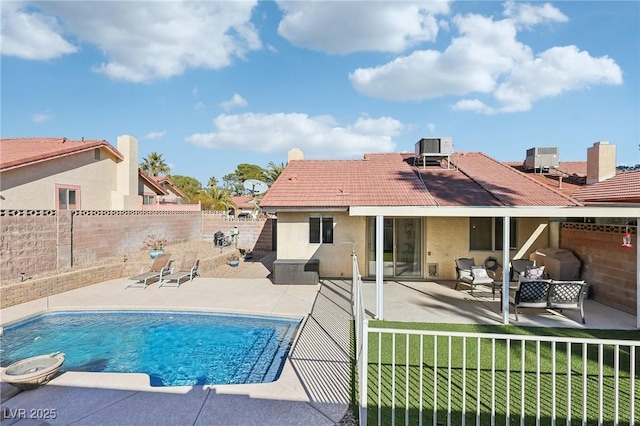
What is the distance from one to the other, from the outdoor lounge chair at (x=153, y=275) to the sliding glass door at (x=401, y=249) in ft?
30.1

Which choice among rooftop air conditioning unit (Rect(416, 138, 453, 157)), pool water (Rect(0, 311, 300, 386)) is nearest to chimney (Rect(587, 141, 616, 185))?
rooftop air conditioning unit (Rect(416, 138, 453, 157))

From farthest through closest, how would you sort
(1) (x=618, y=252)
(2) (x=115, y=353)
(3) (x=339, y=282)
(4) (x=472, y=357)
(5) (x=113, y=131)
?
(5) (x=113, y=131), (3) (x=339, y=282), (1) (x=618, y=252), (2) (x=115, y=353), (4) (x=472, y=357)

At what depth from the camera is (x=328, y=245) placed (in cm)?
1446

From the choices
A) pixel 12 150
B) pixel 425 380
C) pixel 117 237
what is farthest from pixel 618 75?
pixel 12 150

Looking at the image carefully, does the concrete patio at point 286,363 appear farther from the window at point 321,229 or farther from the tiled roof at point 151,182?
the tiled roof at point 151,182

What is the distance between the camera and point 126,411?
5.01 m

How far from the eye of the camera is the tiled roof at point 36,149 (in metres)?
16.8

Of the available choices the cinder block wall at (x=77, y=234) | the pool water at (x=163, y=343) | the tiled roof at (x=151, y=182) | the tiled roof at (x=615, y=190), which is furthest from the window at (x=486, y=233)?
the tiled roof at (x=151, y=182)

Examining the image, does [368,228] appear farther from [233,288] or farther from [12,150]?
[12,150]

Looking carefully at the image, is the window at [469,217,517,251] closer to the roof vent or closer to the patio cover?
the roof vent

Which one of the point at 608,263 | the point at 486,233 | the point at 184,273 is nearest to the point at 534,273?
the point at 608,263

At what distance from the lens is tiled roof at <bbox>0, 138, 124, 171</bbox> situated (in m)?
16.8

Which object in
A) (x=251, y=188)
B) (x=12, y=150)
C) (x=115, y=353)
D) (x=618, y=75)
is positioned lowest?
(x=115, y=353)

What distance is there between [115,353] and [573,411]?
31.2 feet
